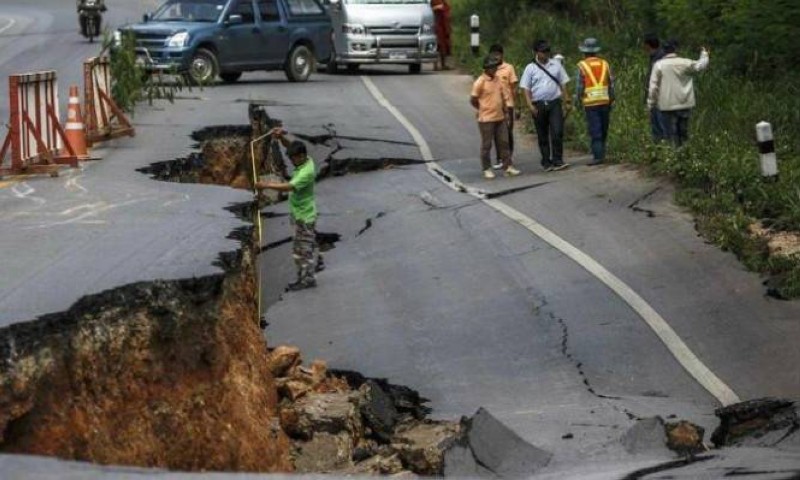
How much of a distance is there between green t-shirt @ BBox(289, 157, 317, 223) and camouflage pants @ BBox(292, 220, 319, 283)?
3.0 inches

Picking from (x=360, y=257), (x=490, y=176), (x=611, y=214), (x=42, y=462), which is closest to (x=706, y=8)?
(x=490, y=176)

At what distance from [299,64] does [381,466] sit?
900 inches

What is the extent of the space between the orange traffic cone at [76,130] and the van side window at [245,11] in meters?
11.6

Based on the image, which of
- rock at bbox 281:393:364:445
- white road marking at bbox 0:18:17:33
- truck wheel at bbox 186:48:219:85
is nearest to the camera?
rock at bbox 281:393:364:445

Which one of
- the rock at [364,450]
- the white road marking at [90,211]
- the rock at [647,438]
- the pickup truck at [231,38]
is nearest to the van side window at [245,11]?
the pickup truck at [231,38]

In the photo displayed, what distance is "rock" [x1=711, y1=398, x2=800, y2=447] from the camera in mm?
10008

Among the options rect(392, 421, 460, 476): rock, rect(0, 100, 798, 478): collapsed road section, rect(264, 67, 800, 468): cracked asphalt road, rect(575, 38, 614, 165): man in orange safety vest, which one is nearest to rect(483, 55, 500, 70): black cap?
rect(575, 38, 614, 165): man in orange safety vest

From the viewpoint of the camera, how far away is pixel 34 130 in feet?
62.0

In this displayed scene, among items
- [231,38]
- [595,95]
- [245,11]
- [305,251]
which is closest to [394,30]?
[245,11]

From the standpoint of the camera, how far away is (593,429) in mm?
10625

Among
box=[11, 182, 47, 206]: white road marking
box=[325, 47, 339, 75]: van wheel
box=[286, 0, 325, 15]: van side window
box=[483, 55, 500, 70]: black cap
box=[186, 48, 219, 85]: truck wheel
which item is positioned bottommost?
box=[325, 47, 339, 75]: van wheel

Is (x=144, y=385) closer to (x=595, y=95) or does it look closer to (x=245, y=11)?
(x=595, y=95)

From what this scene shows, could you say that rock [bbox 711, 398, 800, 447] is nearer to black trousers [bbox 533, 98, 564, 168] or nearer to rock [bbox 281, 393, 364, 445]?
rock [bbox 281, 393, 364, 445]

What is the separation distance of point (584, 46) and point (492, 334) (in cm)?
810
